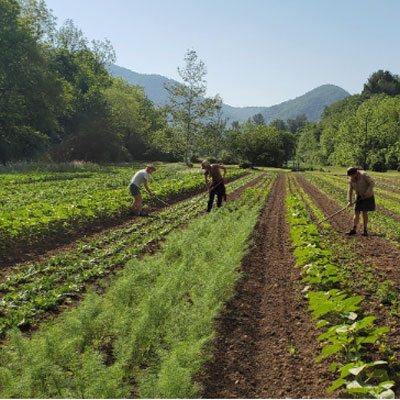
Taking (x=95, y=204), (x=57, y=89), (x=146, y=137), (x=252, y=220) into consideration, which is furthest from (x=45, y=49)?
(x=252, y=220)

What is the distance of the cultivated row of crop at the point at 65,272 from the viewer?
5992 mm

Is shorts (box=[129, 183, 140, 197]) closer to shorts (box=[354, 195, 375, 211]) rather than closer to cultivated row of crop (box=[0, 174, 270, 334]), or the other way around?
cultivated row of crop (box=[0, 174, 270, 334])

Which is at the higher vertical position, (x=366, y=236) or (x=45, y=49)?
(x=45, y=49)

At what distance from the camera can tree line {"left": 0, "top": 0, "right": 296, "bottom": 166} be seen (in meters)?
35.2

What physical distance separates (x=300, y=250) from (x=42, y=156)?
36.8 m

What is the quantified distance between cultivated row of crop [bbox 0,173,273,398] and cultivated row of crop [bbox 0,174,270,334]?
0.74 metres

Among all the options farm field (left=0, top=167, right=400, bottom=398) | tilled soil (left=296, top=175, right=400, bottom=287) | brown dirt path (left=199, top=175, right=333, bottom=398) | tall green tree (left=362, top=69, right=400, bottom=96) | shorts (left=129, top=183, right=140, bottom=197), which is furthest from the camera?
tall green tree (left=362, top=69, right=400, bottom=96)

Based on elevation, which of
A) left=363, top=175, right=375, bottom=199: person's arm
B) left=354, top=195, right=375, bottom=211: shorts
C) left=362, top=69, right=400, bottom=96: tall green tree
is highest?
left=362, top=69, right=400, bottom=96: tall green tree

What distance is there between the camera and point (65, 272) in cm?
775

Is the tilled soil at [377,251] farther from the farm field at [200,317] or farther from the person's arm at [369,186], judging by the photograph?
the person's arm at [369,186]

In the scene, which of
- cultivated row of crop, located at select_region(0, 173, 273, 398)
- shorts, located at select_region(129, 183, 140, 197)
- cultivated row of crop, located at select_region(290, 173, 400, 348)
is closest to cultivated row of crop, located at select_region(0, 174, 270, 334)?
Answer: cultivated row of crop, located at select_region(0, 173, 273, 398)

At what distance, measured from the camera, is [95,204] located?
13.8m

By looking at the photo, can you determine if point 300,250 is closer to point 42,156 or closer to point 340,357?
point 340,357

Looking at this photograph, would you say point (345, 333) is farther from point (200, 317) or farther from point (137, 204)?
point (137, 204)
